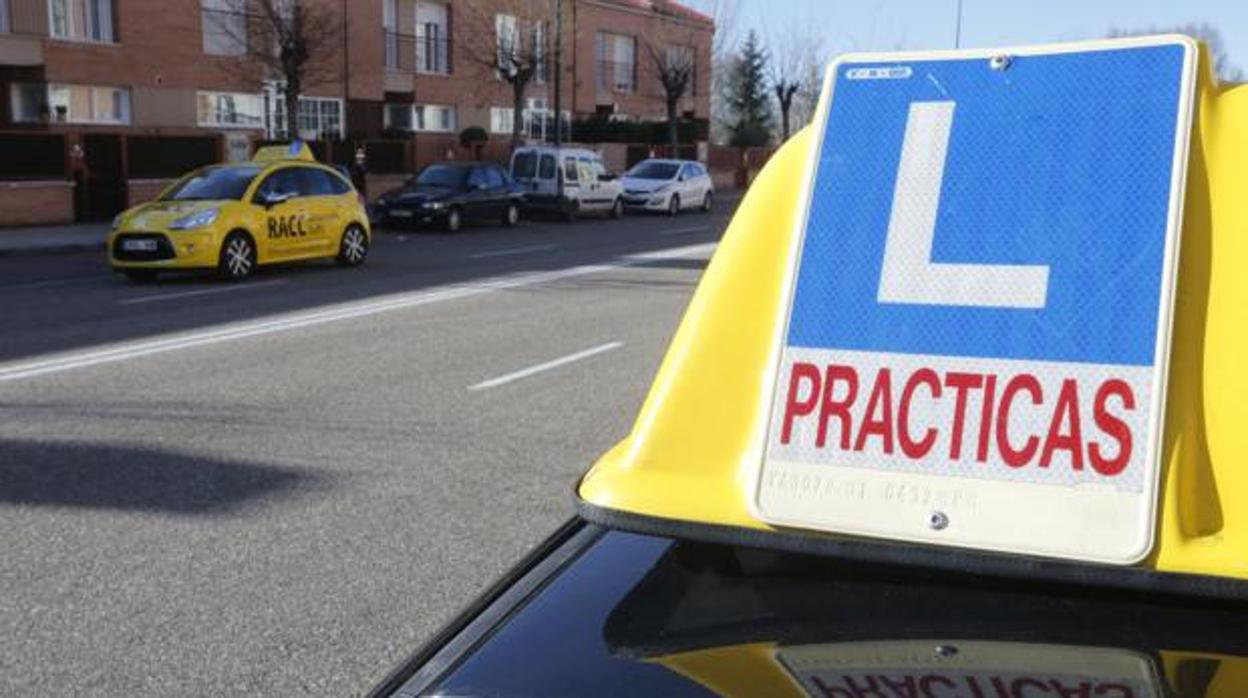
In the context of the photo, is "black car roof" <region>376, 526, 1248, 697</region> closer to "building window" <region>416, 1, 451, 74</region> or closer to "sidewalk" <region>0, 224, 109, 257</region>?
"sidewalk" <region>0, 224, 109, 257</region>

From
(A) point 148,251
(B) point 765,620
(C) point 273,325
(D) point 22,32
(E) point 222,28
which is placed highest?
(E) point 222,28

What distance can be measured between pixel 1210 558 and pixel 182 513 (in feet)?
16.1

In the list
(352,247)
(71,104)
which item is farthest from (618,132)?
(352,247)

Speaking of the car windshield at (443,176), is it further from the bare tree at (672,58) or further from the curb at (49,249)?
the bare tree at (672,58)

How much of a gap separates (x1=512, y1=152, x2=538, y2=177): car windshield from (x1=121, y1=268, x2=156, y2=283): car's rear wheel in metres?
15.7

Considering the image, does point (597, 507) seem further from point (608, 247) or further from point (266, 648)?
point (608, 247)

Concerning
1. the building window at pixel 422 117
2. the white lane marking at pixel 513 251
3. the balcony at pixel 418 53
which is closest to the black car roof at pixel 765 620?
the white lane marking at pixel 513 251

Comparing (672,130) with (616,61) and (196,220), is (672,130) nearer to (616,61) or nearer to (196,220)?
(616,61)

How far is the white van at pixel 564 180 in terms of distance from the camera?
3052 centimetres

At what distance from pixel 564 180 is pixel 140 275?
15.6 m

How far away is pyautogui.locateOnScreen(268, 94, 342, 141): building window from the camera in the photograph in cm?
3541

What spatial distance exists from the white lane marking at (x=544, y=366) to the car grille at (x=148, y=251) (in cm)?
696

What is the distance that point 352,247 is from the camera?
1827cm

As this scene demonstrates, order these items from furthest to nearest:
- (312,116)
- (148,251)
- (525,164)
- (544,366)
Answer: (312,116)
(525,164)
(148,251)
(544,366)
